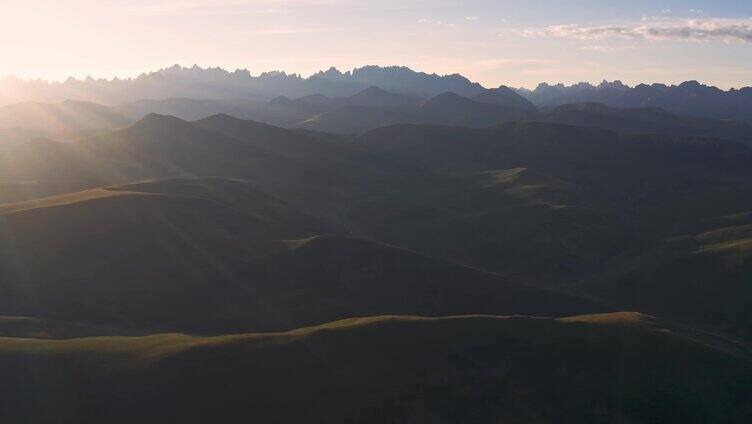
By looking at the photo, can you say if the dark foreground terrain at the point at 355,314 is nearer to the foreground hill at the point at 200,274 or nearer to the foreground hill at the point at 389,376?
the foreground hill at the point at 389,376

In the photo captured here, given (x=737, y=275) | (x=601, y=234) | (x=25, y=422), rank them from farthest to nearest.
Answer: (x=601, y=234)
(x=737, y=275)
(x=25, y=422)

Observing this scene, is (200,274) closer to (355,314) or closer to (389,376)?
(355,314)

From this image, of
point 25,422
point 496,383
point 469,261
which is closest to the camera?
point 25,422

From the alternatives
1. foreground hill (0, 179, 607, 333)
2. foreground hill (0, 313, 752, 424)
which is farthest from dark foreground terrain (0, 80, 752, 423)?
foreground hill (0, 179, 607, 333)

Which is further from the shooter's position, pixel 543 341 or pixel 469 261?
pixel 469 261

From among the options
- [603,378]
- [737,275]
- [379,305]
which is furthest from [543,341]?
[737,275]

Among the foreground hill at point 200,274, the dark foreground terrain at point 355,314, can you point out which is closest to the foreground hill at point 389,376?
the dark foreground terrain at point 355,314

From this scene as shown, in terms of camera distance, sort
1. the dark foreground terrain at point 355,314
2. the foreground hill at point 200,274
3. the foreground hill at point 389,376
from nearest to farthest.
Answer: the foreground hill at point 389,376
the dark foreground terrain at point 355,314
the foreground hill at point 200,274

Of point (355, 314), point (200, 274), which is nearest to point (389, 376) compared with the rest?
point (355, 314)

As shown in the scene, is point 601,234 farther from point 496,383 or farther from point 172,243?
point 496,383
